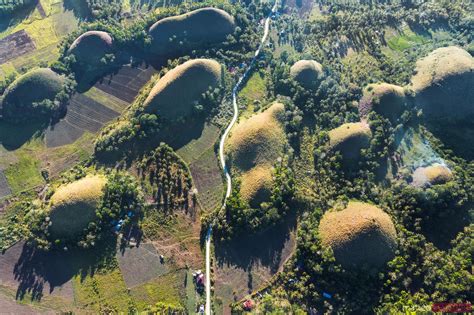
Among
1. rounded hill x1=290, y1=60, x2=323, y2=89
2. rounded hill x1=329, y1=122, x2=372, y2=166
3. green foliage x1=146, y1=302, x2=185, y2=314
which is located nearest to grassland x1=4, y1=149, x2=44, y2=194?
green foliage x1=146, y1=302, x2=185, y2=314

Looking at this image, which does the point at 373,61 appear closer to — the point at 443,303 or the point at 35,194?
the point at 443,303

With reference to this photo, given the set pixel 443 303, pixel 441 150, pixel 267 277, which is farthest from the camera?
pixel 441 150

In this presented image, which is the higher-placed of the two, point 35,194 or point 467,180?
point 467,180

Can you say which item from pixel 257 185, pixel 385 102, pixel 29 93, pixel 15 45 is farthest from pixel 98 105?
pixel 385 102

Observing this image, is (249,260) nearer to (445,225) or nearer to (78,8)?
(445,225)

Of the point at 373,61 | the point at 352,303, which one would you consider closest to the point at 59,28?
the point at 373,61

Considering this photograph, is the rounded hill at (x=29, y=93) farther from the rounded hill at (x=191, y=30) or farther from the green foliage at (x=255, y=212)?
the green foliage at (x=255, y=212)
